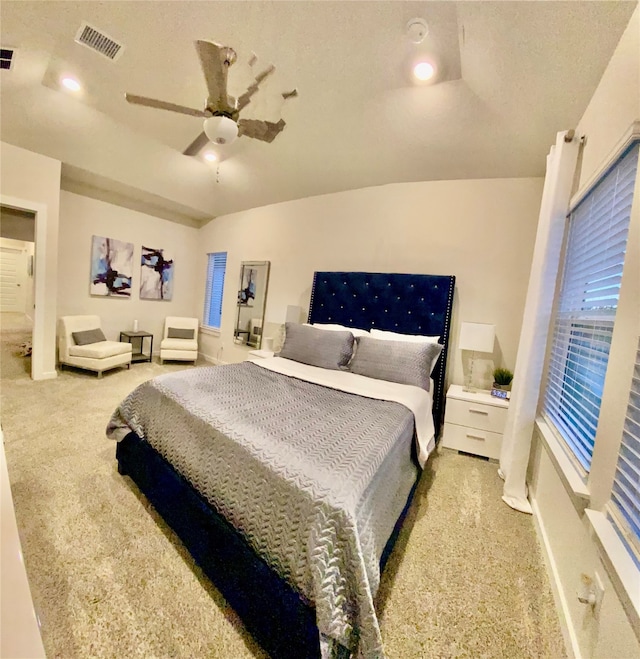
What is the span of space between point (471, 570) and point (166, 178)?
525 centimetres

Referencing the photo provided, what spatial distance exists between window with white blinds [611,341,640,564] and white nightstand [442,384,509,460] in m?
1.51

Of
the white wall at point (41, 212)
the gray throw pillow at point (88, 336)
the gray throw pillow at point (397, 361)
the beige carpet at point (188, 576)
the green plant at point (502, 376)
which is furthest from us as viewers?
the gray throw pillow at point (88, 336)

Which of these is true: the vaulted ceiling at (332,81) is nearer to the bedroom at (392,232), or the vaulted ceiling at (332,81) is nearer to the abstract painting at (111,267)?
the bedroom at (392,232)

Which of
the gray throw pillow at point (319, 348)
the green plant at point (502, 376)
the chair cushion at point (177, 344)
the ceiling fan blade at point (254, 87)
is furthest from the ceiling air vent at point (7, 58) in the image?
the green plant at point (502, 376)

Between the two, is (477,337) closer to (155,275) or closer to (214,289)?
(214,289)

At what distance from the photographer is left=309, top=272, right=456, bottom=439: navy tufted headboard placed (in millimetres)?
2922

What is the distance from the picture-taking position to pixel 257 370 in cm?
254

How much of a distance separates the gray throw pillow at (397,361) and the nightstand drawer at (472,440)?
599mm

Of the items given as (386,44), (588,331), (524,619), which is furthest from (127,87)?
(524,619)

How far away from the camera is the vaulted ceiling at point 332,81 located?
1.66 meters

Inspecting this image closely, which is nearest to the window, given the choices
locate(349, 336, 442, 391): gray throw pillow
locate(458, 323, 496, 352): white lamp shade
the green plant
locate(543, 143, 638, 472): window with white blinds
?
locate(349, 336, 442, 391): gray throw pillow

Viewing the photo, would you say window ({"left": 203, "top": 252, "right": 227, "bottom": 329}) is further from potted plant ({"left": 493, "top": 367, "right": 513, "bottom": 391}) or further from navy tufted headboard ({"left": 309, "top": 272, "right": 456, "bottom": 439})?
potted plant ({"left": 493, "top": 367, "right": 513, "bottom": 391})

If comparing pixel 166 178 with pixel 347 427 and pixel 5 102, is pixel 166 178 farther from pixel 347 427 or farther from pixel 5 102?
pixel 347 427

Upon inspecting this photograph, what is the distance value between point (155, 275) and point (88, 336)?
151 cm
